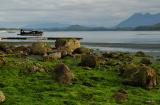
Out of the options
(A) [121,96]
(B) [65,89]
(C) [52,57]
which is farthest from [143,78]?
(C) [52,57]

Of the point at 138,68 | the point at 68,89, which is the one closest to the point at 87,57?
the point at 138,68

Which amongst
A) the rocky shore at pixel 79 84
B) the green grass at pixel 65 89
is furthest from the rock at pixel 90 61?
the green grass at pixel 65 89

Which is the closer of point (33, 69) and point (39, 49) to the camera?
point (33, 69)

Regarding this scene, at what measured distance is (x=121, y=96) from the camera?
95.7ft

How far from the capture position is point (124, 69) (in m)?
38.0

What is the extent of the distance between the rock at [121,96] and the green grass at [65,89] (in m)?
0.29

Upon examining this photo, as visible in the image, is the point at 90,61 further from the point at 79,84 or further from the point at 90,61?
the point at 79,84

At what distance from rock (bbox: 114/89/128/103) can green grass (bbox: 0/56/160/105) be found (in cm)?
29

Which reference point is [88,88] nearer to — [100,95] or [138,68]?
[100,95]

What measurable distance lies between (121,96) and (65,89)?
4135 millimetres

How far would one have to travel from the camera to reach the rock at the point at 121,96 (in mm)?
28263

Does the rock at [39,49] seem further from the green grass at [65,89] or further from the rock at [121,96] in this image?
the rock at [121,96]

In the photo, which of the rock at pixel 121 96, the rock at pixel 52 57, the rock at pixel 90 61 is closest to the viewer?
the rock at pixel 121 96

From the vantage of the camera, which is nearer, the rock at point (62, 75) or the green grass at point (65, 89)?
the green grass at point (65, 89)
